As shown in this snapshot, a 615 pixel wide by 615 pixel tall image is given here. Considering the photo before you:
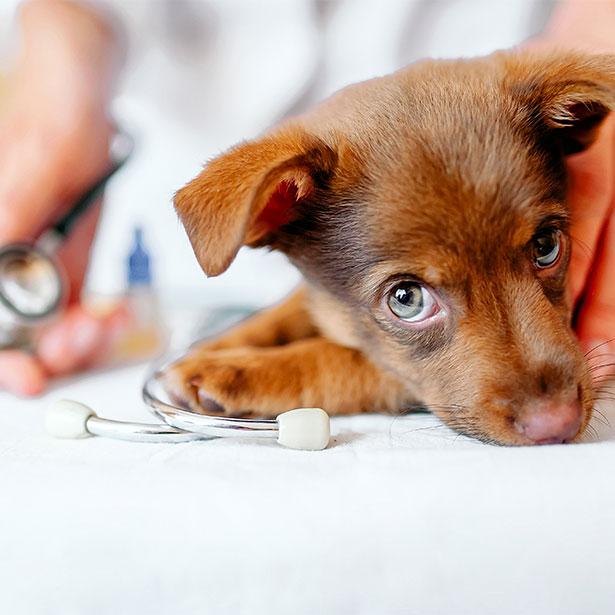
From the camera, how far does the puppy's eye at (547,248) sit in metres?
1.85

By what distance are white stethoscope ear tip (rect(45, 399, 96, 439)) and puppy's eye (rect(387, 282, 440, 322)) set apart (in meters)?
0.73

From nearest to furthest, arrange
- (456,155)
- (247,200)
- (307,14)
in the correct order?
(247,200) → (456,155) → (307,14)

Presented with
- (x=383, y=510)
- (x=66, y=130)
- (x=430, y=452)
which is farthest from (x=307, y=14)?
(x=383, y=510)

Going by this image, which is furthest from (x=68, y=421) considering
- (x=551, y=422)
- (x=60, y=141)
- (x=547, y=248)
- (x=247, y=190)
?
(x=60, y=141)

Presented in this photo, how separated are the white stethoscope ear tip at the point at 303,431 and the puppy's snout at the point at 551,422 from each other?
394 mm

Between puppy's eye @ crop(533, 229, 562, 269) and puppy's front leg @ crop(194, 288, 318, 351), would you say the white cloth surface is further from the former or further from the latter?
puppy's front leg @ crop(194, 288, 318, 351)

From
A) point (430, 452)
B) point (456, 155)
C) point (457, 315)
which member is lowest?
point (430, 452)

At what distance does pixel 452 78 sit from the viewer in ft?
6.45

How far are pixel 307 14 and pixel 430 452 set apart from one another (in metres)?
2.14

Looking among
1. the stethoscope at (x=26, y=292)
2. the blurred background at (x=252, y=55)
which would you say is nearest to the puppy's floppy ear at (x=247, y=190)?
the stethoscope at (x=26, y=292)

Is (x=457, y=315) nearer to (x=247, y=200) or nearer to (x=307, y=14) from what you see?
(x=247, y=200)

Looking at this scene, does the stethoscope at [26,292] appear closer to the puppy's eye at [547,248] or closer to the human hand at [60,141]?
the human hand at [60,141]

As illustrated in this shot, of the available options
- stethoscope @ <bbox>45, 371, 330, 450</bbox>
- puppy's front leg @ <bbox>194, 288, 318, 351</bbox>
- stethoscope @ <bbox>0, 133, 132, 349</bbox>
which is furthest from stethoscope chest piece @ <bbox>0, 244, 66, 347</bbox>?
stethoscope @ <bbox>45, 371, 330, 450</bbox>

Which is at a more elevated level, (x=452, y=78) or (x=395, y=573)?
(x=452, y=78)
